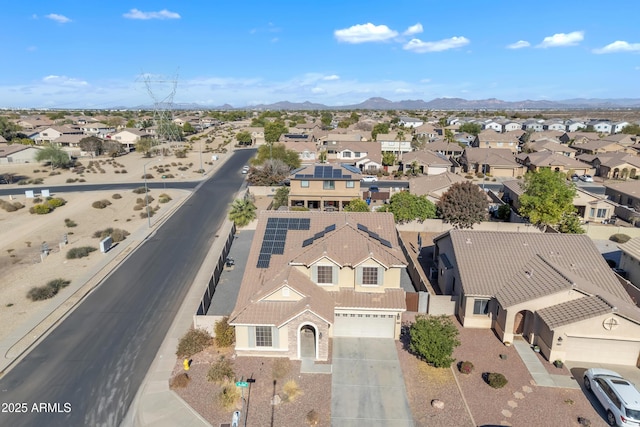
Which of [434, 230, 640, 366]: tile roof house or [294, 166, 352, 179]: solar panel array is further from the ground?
[294, 166, 352, 179]: solar panel array

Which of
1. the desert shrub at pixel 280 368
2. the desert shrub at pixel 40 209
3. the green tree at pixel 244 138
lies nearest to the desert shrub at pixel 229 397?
the desert shrub at pixel 280 368

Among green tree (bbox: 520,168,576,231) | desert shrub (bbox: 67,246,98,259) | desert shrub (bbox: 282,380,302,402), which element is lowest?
desert shrub (bbox: 282,380,302,402)

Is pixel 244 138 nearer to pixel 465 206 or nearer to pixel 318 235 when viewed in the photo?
pixel 465 206

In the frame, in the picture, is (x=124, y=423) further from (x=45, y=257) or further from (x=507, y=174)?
(x=507, y=174)

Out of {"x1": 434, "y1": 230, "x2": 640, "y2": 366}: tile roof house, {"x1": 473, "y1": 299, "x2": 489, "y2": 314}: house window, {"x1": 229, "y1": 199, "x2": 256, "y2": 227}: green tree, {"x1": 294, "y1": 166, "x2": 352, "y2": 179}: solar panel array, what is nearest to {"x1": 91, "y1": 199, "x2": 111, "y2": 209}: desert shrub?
{"x1": 229, "y1": 199, "x2": 256, "y2": 227}: green tree

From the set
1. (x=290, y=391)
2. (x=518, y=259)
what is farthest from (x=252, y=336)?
(x=518, y=259)

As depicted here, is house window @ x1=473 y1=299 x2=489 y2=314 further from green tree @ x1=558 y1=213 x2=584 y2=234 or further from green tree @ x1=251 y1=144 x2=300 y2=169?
green tree @ x1=251 y1=144 x2=300 y2=169

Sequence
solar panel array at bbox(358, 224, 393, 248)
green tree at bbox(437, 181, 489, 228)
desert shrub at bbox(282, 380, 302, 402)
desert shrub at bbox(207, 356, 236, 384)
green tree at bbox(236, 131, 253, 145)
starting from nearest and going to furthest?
desert shrub at bbox(282, 380, 302, 402) → desert shrub at bbox(207, 356, 236, 384) → solar panel array at bbox(358, 224, 393, 248) → green tree at bbox(437, 181, 489, 228) → green tree at bbox(236, 131, 253, 145)
